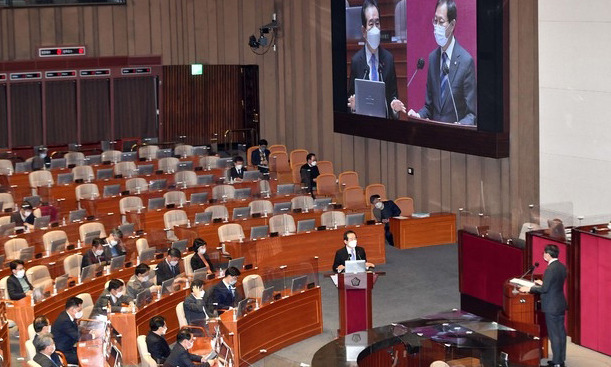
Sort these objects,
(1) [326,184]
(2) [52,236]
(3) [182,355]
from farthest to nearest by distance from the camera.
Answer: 1. (1) [326,184]
2. (2) [52,236]
3. (3) [182,355]

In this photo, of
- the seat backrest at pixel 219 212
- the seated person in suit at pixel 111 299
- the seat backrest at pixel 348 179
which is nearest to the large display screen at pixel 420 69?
the seat backrest at pixel 348 179

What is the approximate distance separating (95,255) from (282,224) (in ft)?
12.0

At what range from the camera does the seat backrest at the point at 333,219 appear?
19047 mm

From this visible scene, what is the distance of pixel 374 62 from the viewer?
A: 2267cm

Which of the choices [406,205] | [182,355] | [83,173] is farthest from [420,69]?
[182,355]

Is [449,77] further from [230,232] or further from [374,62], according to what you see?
[230,232]

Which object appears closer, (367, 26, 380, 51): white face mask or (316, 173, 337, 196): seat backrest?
(316, 173, 337, 196): seat backrest

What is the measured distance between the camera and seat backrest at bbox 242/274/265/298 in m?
14.5

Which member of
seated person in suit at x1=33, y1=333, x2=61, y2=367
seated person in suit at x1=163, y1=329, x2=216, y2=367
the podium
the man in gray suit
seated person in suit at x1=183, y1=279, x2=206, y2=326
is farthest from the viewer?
the man in gray suit

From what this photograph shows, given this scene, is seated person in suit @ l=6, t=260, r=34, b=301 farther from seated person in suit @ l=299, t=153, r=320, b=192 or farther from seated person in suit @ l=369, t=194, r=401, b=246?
seated person in suit @ l=299, t=153, r=320, b=192

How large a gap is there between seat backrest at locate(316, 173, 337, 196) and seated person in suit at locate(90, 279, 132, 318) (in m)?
8.34

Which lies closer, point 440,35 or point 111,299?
point 111,299

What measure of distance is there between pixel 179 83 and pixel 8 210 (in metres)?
9.33

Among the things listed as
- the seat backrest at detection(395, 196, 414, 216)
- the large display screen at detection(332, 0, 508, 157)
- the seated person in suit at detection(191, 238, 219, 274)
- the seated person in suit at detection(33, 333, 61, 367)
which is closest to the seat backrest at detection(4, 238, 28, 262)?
the seated person in suit at detection(191, 238, 219, 274)
